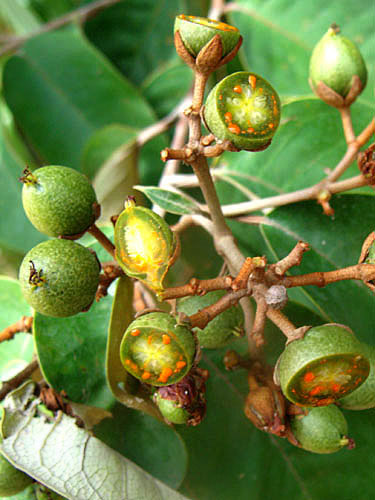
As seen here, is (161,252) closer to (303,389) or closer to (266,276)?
(266,276)

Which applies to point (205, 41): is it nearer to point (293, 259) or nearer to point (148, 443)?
point (293, 259)

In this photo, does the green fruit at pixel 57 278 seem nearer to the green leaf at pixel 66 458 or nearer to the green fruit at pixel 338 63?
the green leaf at pixel 66 458

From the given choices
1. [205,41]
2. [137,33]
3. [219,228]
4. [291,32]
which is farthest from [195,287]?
[137,33]

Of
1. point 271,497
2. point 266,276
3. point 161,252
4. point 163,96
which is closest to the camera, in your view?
point 161,252

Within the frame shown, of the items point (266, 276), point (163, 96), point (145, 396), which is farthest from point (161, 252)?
point (163, 96)

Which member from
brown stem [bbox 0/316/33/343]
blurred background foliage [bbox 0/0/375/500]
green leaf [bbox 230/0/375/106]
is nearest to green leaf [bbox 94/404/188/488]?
blurred background foliage [bbox 0/0/375/500]

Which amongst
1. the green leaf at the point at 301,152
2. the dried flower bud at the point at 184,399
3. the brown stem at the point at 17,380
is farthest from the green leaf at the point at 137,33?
the dried flower bud at the point at 184,399
